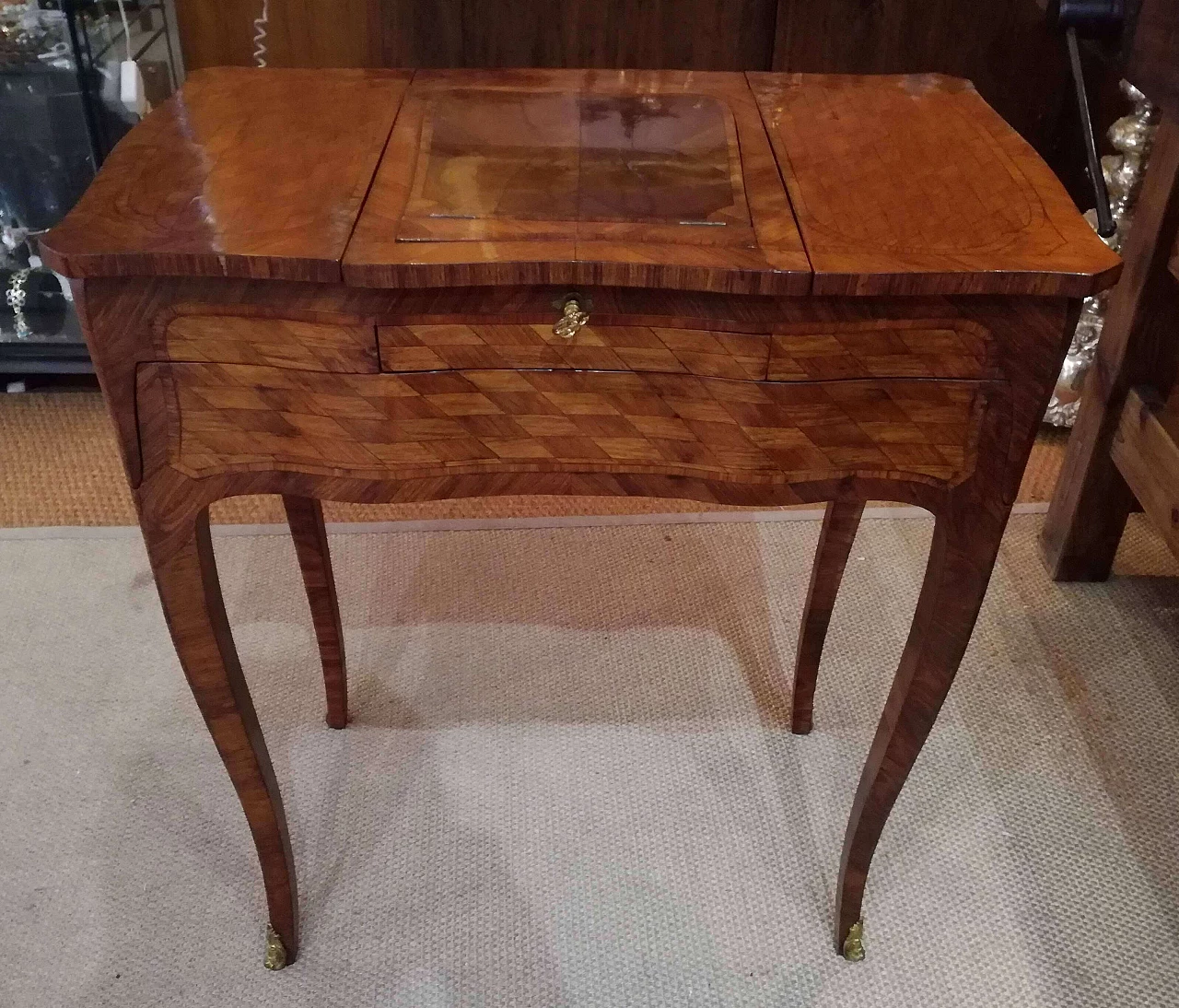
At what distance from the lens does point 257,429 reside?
644 mm

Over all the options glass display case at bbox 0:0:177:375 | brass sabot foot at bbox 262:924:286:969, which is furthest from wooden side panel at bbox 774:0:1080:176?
brass sabot foot at bbox 262:924:286:969

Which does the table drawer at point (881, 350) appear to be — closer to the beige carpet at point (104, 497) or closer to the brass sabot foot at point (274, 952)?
the brass sabot foot at point (274, 952)

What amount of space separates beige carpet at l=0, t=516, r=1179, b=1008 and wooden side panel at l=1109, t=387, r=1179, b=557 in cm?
18

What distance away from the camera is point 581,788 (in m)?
1.08

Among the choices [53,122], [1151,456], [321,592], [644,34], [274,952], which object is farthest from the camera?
[53,122]

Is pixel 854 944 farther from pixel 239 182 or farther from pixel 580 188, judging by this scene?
pixel 239 182

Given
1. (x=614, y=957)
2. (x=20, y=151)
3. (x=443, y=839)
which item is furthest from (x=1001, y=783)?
(x=20, y=151)

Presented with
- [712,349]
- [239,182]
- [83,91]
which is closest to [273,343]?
[239,182]

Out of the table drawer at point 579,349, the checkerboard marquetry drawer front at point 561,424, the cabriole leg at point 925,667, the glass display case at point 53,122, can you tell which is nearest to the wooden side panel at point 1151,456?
the cabriole leg at point 925,667

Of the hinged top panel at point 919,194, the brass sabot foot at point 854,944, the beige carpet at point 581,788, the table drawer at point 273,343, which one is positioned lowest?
the beige carpet at point 581,788

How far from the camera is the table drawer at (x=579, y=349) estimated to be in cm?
61

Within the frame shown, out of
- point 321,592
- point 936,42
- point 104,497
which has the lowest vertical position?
point 104,497

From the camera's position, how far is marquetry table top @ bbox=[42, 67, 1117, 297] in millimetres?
572

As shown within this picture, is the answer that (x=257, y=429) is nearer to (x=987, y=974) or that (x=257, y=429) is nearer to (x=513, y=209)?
(x=513, y=209)
